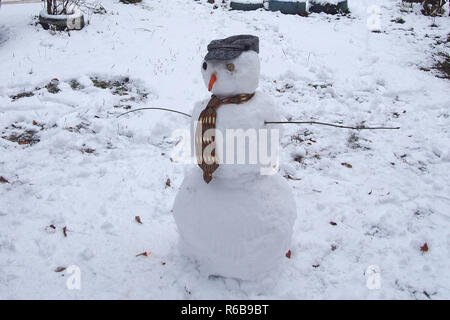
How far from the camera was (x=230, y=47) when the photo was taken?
237cm

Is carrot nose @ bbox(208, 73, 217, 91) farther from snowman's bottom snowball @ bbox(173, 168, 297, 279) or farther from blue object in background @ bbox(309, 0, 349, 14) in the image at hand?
blue object in background @ bbox(309, 0, 349, 14)

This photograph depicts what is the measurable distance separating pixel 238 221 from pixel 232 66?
111 centimetres

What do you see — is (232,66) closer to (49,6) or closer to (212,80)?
(212,80)

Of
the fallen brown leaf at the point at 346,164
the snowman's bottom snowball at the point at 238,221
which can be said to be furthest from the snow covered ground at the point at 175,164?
the snowman's bottom snowball at the point at 238,221

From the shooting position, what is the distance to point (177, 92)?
593 centimetres

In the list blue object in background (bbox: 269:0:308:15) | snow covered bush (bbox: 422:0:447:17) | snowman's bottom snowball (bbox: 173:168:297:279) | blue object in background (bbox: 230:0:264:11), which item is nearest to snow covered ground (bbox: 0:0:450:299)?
snowman's bottom snowball (bbox: 173:168:297:279)

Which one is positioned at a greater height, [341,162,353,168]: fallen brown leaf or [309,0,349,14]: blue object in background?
[309,0,349,14]: blue object in background

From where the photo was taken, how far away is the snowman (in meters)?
2.41

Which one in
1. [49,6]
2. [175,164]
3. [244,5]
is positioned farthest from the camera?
[244,5]

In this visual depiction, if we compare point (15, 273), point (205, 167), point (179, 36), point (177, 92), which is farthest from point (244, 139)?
point (179, 36)

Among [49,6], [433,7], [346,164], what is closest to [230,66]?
[346,164]

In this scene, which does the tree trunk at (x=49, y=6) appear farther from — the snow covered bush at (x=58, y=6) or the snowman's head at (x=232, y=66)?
the snowman's head at (x=232, y=66)

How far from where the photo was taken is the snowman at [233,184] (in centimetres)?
241

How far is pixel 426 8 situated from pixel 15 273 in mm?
11265
